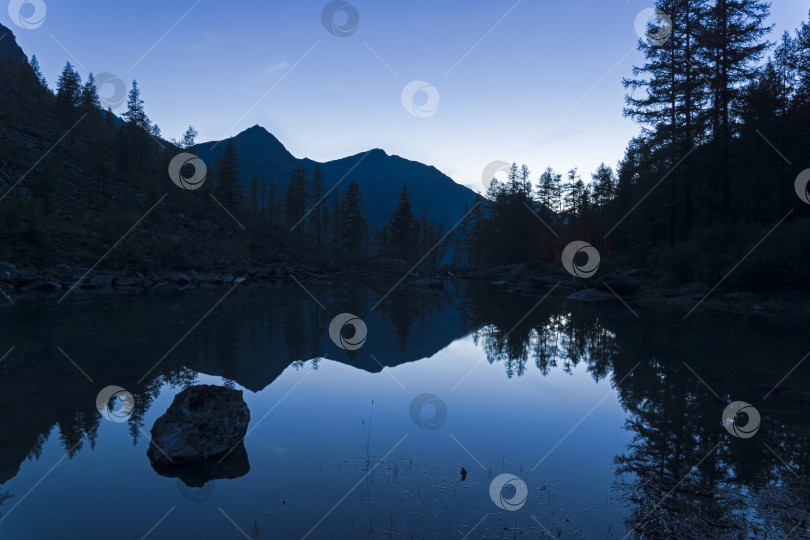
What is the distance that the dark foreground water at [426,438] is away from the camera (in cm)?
470

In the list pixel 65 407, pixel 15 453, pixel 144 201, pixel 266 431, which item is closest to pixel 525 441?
pixel 266 431

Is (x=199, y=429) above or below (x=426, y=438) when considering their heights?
below

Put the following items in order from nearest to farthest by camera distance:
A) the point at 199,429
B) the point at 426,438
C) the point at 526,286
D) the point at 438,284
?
the point at 199,429 → the point at 426,438 → the point at 526,286 → the point at 438,284

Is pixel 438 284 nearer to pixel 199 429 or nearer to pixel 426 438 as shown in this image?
pixel 426 438

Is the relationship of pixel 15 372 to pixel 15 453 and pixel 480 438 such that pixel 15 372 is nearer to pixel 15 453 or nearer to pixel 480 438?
pixel 15 453

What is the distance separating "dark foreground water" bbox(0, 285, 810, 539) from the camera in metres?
4.70

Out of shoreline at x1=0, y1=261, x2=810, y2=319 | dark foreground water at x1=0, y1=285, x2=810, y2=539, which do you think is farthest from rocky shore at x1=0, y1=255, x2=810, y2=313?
dark foreground water at x1=0, y1=285, x2=810, y2=539

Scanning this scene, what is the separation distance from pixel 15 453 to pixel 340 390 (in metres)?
5.39

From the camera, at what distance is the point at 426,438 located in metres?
7.02

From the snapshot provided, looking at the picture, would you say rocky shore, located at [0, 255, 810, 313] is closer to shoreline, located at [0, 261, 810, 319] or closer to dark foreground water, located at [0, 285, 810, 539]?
shoreline, located at [0, 261, 810, 319]

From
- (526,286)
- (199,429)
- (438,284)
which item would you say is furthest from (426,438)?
(438,284)

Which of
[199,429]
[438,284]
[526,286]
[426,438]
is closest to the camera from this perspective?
[199,429]

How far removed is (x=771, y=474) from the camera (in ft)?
18.6

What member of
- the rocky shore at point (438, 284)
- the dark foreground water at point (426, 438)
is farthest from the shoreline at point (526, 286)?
the dark foreground water at point (426, 438)
